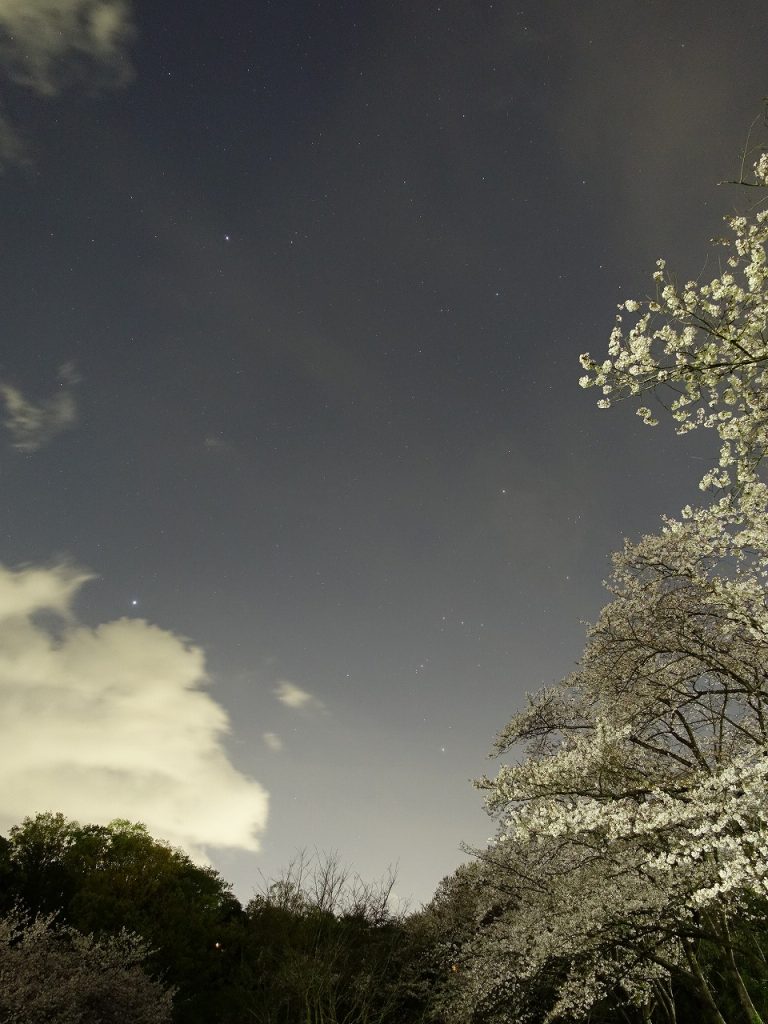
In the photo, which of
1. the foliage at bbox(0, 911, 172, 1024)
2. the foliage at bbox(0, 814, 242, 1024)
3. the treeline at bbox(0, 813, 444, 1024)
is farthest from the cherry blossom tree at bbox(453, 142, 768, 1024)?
the foliage at bbox(0, 814, 242, 1024)

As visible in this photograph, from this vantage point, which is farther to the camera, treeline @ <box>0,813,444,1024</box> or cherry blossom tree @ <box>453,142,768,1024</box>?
treeline @ <box>0,813,444,1024</box>

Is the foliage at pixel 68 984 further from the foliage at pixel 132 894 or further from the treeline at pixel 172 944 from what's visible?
the foliage at pixel 132 894

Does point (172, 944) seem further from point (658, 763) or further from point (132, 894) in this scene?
point (658, 763)

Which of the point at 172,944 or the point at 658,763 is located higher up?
the point at 658,763

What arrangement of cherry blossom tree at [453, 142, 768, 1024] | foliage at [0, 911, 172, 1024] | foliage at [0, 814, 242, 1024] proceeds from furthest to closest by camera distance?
foliage at [0, 814, 242, 1024] → foliage at [0, 911, 172, 1024] → cherry blossom tree at [453, 142, 768, 1024]

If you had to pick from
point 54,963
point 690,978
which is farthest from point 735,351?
point 54,963

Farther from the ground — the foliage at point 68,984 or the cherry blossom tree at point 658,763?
the cherry blossom tree at point 658,763

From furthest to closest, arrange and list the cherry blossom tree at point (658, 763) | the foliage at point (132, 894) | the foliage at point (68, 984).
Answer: the foliage at point (132, 894) → the foliage at point (68, 984) → the cherry blossom tree at point (658, 763)

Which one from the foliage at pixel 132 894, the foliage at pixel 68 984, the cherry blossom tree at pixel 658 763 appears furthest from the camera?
the foliage at pixel 132 894

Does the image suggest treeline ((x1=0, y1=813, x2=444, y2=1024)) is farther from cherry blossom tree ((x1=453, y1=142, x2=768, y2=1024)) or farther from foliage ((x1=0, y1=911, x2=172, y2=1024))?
cherry blossom tree ((x1=453, y1=142, x2=768, y2=1024))

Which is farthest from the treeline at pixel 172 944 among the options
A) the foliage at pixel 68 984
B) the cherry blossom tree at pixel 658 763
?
the cherry blossom tree at pixel 658 763

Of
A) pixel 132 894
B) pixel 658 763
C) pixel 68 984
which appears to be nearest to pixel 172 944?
pixel 132 894

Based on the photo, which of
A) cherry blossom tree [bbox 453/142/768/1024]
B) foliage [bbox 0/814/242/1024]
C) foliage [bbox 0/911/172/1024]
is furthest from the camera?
foliage [bbox 0/814/242/1024]

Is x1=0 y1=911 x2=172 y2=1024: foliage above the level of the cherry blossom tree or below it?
below
